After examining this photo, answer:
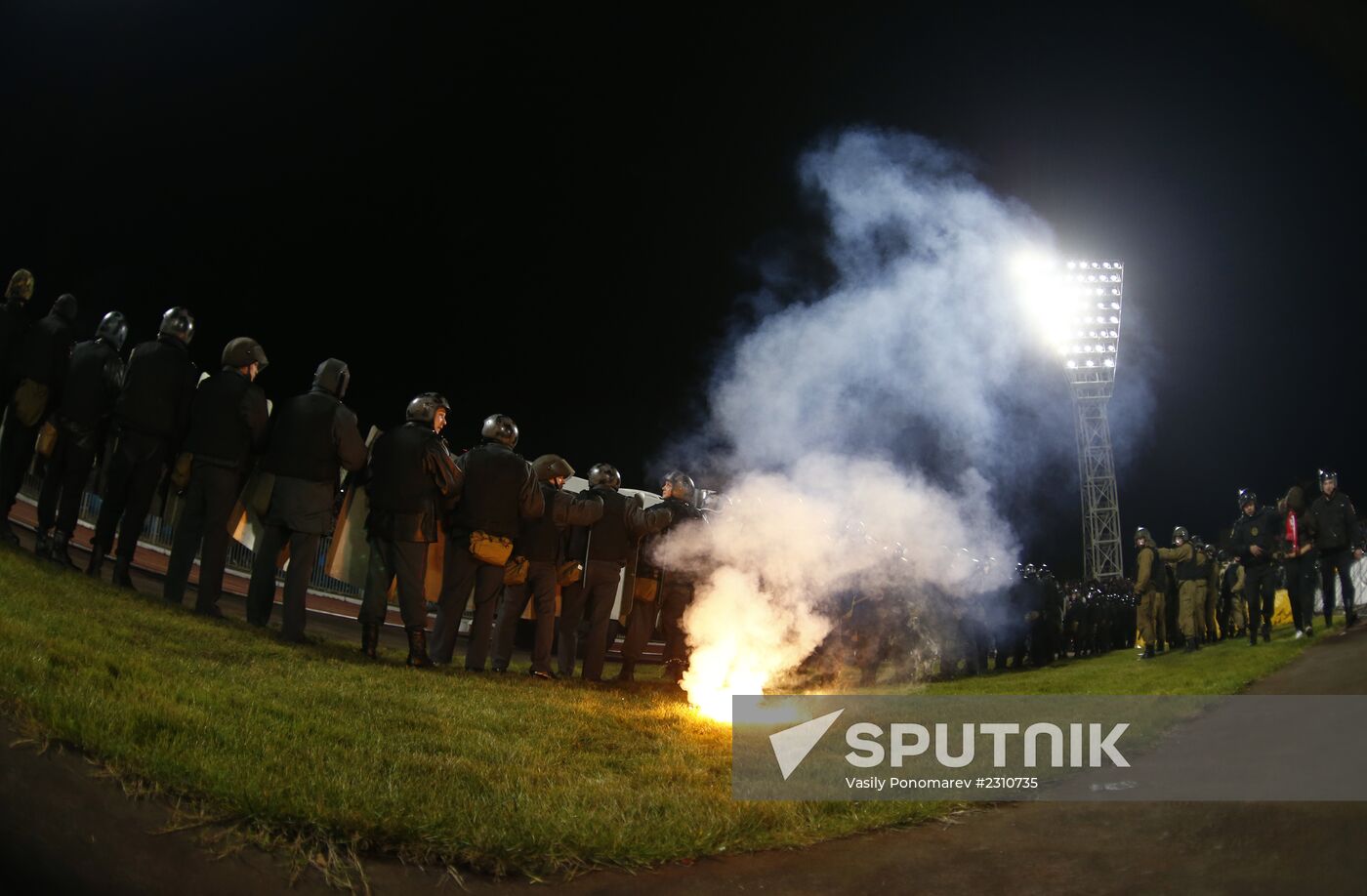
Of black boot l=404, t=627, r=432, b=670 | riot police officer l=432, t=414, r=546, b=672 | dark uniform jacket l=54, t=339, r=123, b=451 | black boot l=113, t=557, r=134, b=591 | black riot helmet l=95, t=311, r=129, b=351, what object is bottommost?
black boot l=404, t=627, r=432, b=670

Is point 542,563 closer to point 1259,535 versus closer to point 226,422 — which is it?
point 226,422

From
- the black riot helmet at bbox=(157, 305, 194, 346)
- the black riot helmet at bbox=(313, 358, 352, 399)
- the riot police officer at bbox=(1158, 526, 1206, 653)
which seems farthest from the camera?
the riot police officer at bbox=(1158, 526, 1206, 653)

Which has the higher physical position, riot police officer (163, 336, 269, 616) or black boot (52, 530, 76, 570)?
riot police officer (163, 336, 269, 616)

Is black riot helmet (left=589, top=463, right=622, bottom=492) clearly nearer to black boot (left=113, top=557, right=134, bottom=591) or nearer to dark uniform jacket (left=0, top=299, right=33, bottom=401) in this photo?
black boot (left=113, top=557, right=134, bottom=591)

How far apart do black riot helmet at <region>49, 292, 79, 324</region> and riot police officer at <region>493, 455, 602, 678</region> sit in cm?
480

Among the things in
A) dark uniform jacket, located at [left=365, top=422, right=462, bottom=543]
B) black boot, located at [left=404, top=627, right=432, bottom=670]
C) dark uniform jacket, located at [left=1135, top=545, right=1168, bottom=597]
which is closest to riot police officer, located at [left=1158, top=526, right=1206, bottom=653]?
dark uniform jacket, located at [left=1135, top=545, right=1168, bottom=597]

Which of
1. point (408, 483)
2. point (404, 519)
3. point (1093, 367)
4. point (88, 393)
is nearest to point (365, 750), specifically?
point (404, 519)

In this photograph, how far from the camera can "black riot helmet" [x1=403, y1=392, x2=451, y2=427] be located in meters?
9.41

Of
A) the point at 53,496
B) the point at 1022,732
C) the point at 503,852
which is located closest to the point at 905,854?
the point at 503,852

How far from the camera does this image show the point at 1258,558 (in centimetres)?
1391

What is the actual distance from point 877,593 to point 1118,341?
89.0 ft

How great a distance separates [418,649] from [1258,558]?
12472 millimetres

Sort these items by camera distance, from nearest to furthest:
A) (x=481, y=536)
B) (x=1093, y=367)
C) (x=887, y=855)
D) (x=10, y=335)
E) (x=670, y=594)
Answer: (x=887, y=855) → (x=10, y=335) → (x=481, y=536) → (x=670, y=594) → (x=1093, y=367)

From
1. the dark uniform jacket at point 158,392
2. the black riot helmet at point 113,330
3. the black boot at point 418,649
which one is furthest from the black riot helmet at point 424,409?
the black riot helmet at point 113,330
